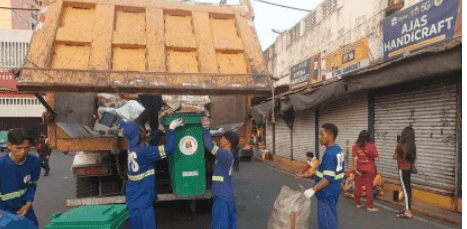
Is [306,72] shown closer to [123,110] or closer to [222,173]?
[123,110]

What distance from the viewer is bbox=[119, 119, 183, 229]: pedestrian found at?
3.57 metres

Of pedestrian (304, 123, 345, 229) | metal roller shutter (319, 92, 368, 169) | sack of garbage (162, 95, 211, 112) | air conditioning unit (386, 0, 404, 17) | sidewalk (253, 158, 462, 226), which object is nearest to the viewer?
pedestrian (304, 123, 345, 229)

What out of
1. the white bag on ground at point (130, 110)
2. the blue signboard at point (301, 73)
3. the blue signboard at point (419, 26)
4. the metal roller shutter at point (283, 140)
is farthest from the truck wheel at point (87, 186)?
the metal roller shutter at point (283, 140)

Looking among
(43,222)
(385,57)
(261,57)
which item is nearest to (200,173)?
(261,57)

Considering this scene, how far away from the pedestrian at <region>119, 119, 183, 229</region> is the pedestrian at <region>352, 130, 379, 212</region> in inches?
156

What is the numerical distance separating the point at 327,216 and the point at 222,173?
129cm

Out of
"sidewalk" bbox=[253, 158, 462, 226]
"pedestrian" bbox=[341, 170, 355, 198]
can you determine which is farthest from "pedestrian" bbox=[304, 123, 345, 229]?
"pedestrian" bbox=[341, 170, 355, 198]

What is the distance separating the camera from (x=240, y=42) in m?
4.17

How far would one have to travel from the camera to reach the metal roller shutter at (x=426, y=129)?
6.39 meters

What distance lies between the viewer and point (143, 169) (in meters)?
3.65

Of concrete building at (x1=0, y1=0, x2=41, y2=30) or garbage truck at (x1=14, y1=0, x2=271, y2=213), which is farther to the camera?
concrete building at (x1=0, y1=0, x2=41, y2=30)

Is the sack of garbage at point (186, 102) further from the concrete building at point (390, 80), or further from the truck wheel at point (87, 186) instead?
→ the truck wheel at point (87, 186)

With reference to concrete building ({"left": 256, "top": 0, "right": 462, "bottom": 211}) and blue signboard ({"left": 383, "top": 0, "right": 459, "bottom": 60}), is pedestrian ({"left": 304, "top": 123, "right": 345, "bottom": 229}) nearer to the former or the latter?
concrete building ({"left": 256, "top": 0, "right": 462, "bottom": 211})

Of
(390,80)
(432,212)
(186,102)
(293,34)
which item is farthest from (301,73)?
(186,102)
